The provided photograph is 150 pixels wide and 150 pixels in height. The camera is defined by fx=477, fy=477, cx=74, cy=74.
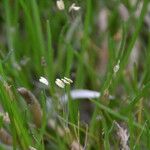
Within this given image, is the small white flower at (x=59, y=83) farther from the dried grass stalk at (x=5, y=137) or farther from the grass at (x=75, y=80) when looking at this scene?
the dried grass stalk at (x=5, y=137)

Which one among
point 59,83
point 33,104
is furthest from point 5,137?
point 59,83

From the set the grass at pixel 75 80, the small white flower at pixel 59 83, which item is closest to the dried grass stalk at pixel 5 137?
the grass at pixel 75 80

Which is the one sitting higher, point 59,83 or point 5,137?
point 59,83

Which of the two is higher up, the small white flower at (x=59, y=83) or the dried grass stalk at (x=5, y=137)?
the small white flower at (x=59, y=83)

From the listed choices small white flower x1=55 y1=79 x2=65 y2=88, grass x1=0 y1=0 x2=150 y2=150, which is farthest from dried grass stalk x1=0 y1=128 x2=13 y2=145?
small white flower x1=55 y1=79 x2=65 y2=88

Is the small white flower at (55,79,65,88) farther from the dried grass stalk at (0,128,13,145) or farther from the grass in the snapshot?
the dried grass stalk at (0,128,13,145)

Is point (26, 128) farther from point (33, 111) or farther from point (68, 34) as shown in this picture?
point (68, 34)

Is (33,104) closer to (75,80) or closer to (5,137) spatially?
(5,137)
